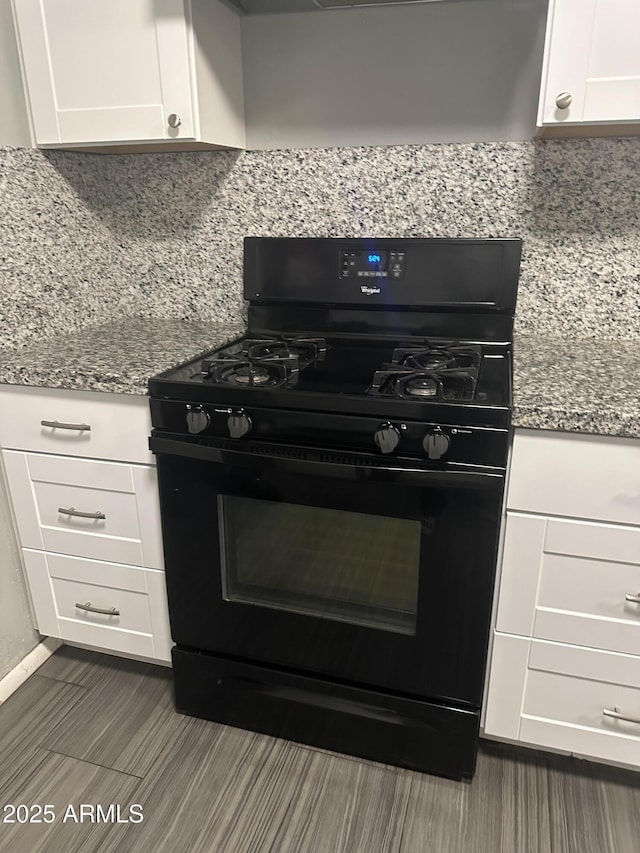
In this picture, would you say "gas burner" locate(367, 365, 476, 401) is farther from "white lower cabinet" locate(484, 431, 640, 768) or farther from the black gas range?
"white lower cabinet" locate(484, 431, 640, 768)

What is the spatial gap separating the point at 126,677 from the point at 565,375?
1.42 meters

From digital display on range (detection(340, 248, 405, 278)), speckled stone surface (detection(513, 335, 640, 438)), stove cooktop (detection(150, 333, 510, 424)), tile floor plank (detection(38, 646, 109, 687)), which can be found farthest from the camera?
tile floor plank (detection(38, 646, 109, 687))

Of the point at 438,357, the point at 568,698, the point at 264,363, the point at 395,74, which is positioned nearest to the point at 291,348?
the point at 264,363

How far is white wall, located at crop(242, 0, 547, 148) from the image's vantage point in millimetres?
1525

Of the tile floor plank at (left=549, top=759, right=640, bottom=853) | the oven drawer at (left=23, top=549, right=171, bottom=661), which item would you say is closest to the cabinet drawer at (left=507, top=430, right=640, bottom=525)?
the tile floor plank at (left=549, top=759, right=640, bottom=853)

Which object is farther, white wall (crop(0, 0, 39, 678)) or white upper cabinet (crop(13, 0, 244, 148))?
white wall (crop(0, 0, 39, 678))

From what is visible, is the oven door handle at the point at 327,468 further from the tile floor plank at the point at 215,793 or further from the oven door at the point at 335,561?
the tile floor plank at the point at 215,793

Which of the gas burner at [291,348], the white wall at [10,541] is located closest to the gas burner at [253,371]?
the gas burner at [291,348]

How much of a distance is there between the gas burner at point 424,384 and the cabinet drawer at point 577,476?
148mm

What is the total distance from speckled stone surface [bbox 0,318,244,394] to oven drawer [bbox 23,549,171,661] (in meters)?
0.49

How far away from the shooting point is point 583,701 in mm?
1332

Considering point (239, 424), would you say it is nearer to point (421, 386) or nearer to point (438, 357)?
point (421, 386)

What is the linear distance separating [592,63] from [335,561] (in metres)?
1.12

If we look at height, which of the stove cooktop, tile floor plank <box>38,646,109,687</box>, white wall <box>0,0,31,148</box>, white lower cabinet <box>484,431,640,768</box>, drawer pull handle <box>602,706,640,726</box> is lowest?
tile floor plank <box>38,646,109,687</box>
